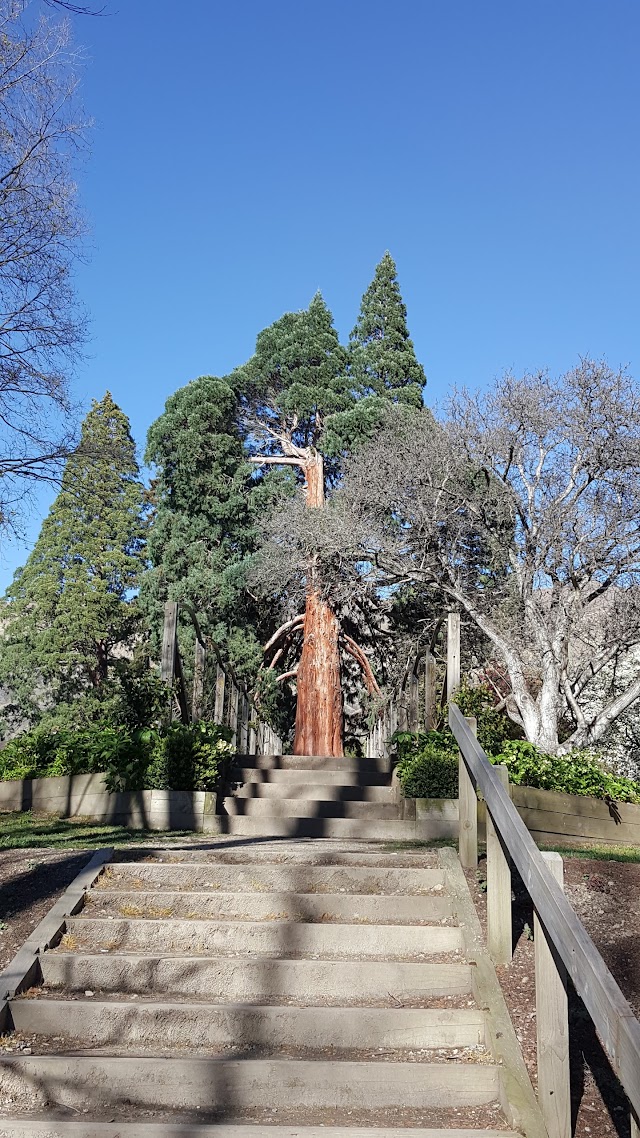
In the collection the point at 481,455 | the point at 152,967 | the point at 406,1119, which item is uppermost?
the point at 481,455

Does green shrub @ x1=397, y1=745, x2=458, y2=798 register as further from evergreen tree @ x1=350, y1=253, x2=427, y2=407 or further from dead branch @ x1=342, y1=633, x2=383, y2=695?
evergreen tree @ x1=350, y1=253, x2=427, y2=407

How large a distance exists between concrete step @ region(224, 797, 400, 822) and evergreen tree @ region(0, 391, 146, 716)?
45.2 feet

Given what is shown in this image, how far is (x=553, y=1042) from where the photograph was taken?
342 cm

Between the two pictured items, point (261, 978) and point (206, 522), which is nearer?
point (261, 978)

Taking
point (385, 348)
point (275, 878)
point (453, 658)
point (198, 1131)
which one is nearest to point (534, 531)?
point (453, 658)

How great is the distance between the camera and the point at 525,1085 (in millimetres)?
3645

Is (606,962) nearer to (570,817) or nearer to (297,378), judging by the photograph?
(570,817)

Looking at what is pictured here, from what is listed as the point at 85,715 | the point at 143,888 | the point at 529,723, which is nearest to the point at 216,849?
the point at 143,888

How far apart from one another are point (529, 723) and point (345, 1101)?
10560mm

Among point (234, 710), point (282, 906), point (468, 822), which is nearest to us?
point (282, 906)

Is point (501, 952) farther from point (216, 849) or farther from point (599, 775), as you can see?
point (599, 775)

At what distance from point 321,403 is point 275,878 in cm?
1559

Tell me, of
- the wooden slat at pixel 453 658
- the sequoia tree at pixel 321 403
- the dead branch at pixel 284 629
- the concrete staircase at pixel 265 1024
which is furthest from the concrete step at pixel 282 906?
the dead branch at pixel 284 629

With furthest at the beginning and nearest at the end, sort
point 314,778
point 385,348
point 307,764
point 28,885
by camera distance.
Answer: point 385,348
point 307,764
point 314,778
point 28,885
